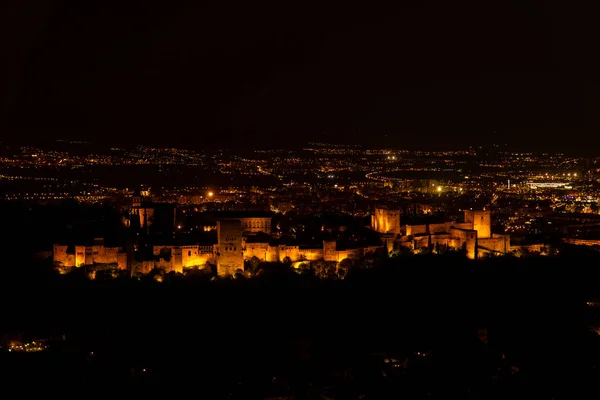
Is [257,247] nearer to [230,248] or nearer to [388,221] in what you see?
[230,248]

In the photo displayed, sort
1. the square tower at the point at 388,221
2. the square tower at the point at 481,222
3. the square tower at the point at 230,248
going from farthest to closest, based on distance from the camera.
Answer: the square tower at the point at 481,222 → the square tower at the point at 388,221 → the square tower at the point at 230,248

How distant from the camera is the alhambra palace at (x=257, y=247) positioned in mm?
18453

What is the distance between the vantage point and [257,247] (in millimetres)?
19547

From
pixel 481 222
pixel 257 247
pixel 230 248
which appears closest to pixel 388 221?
pixel 481 222

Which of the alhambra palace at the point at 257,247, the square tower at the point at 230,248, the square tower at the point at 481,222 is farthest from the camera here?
the square tower at the point at 481,222

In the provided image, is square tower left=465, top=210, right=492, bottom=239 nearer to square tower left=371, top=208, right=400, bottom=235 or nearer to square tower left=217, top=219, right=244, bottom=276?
square tower left=371, top=208, right=400, bottom=235

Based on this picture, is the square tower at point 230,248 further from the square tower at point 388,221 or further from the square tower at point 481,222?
the square tower at point 481,222

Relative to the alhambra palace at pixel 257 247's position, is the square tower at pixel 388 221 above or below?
above

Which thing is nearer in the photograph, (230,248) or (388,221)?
(230,248)

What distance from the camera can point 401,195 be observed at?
1518 inches

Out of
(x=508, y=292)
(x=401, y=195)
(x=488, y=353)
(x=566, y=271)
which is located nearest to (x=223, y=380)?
(x=488, y=353)

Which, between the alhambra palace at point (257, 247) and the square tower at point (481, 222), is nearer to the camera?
the alhambra palace at point (257, 247)

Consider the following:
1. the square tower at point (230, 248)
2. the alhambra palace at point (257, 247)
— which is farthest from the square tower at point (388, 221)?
the square tower at point (230, 248)

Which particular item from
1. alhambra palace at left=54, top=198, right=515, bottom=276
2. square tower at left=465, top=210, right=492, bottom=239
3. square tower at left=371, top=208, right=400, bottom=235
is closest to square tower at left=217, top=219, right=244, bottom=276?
alhambra palace at left=54, top=198, right=515, bottom=276
